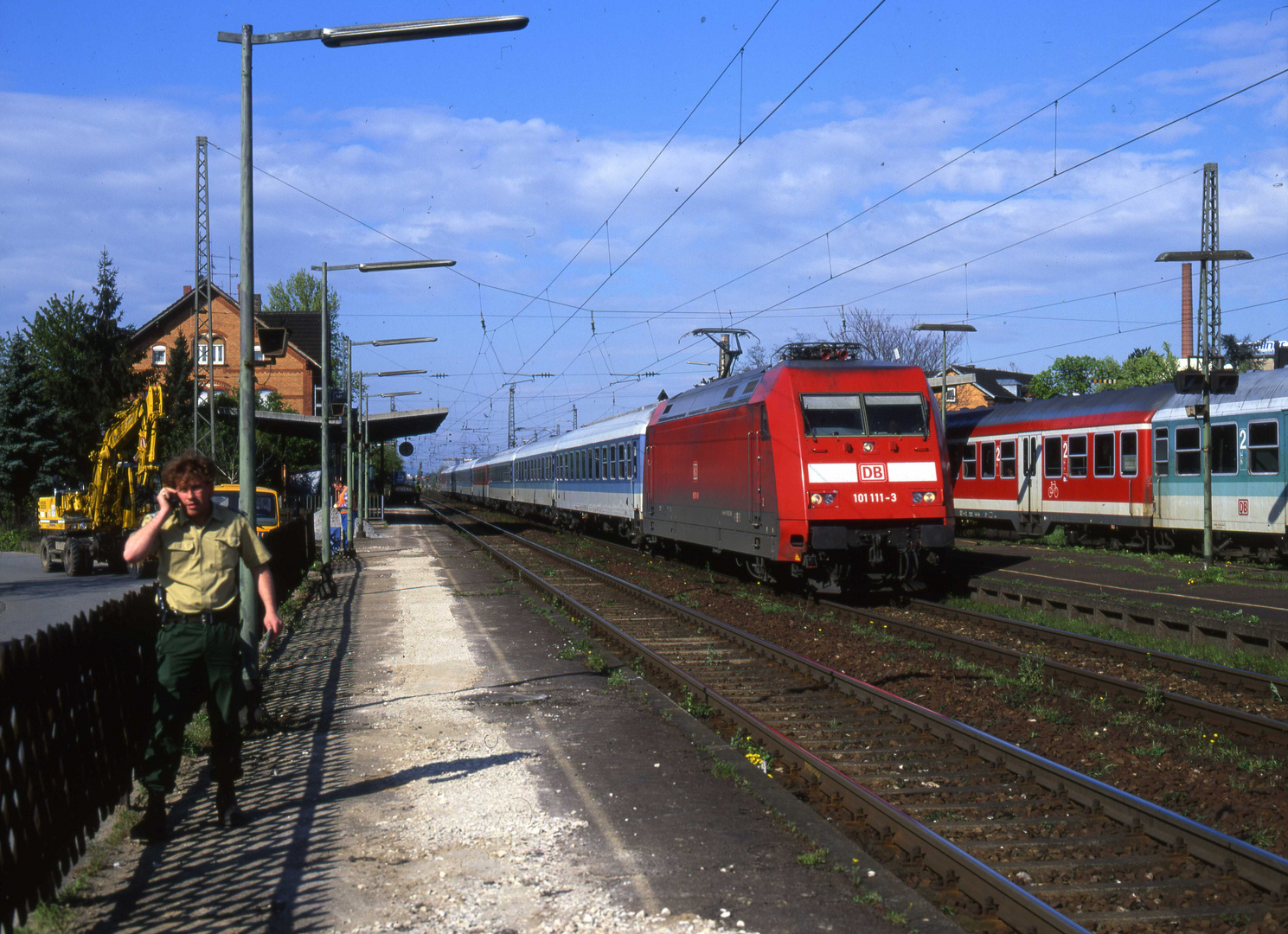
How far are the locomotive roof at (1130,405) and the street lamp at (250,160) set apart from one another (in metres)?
16.1


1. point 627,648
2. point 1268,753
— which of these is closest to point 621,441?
point 627,648

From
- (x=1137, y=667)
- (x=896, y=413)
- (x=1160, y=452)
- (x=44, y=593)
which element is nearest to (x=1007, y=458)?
(x=1160, y=452)

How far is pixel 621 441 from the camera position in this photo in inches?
1096

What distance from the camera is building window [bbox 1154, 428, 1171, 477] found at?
21.8 metres

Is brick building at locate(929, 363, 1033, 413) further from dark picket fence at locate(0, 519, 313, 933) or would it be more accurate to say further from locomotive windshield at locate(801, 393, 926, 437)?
dark picket fence at locate(0, 519, 313, 933)

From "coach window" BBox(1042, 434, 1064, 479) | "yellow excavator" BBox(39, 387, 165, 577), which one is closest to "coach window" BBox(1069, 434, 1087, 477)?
"coach window" BBox(1042, 434, 1064, 479)

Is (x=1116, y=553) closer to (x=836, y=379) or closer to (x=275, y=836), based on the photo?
(x=836, y=379)

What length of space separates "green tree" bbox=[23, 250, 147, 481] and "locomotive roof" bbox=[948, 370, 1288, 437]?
88.5 feet

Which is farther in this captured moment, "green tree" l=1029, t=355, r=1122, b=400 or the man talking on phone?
"green tree" l=1029, t=355, r=1122, b=400

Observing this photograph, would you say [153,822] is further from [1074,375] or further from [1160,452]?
[1074,375]

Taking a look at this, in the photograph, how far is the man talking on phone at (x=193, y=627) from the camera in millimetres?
5633

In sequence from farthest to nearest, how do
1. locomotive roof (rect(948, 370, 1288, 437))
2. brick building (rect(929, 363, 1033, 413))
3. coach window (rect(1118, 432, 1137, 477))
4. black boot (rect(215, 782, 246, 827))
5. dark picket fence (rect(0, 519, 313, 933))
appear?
brick building (rect(929, 363, 1033, 413))
coach window (rect(1118, 432, 1137, 477))
locomotive roof (rect(948, 370, 1288, 437))
black boot (rect(215, 782, 246, 827))
dark picket fence (rect(0, 519, 313, 933))

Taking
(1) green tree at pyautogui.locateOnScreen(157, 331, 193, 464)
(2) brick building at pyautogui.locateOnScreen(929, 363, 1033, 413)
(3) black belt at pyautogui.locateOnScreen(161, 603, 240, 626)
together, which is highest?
(2) brick building at pyautogui.locateOnScreen(929, 363, 1033, 413)

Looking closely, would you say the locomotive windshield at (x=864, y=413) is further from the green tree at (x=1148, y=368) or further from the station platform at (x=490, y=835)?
the green tree at (x=1148, y=368)
